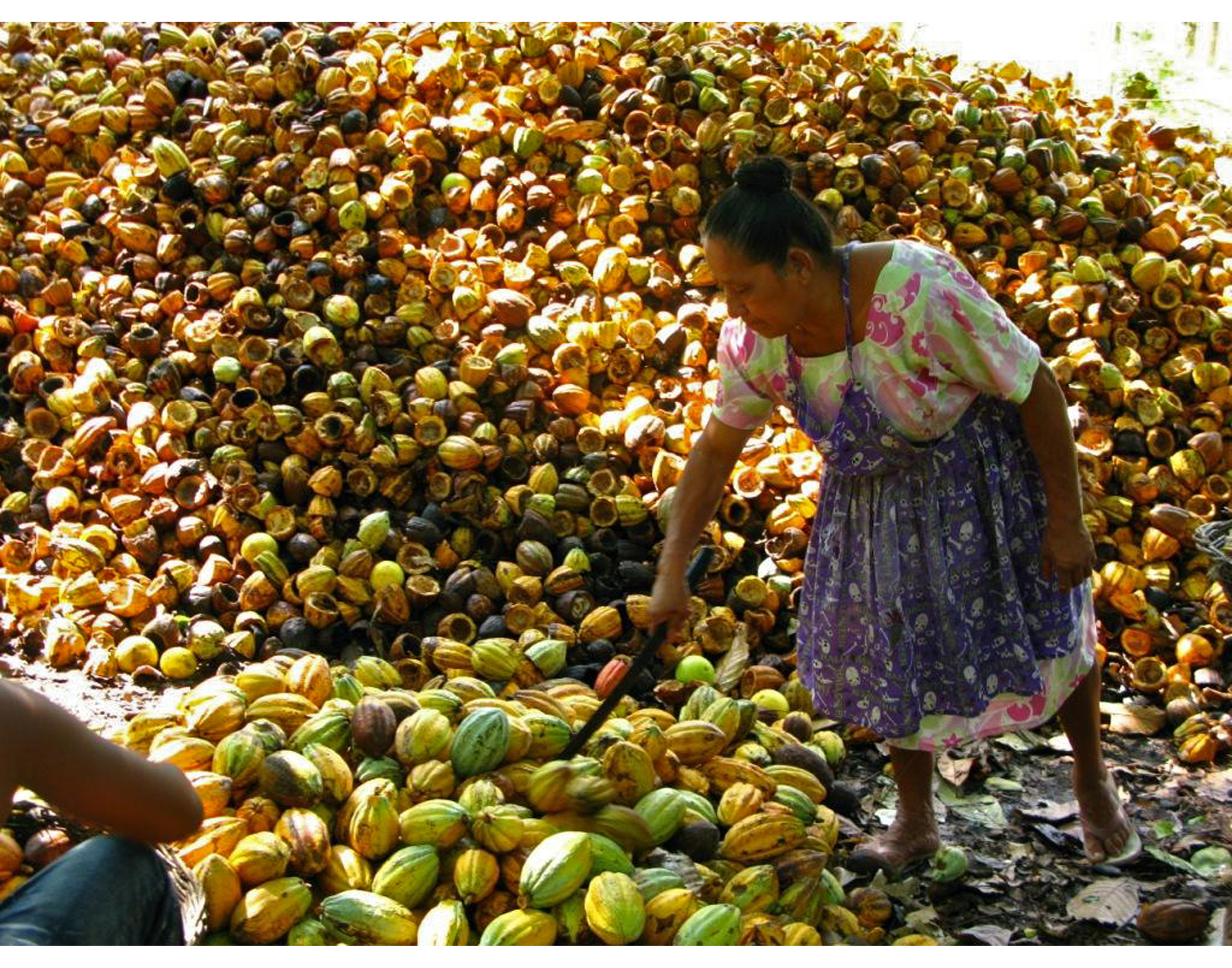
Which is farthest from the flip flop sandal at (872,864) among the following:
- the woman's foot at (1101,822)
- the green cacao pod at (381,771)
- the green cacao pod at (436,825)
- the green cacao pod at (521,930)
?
the green cacao pod at (381,771)

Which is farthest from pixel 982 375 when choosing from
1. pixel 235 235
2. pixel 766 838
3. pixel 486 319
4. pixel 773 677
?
pixel 235 235

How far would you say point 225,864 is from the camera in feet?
7.97

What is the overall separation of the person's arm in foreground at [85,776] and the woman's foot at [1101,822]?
2.25 meters

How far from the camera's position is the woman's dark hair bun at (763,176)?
238 cm

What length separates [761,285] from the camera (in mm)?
2367

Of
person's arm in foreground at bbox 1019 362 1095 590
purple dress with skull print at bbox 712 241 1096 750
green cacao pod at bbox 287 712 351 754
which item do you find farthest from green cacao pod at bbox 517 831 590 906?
person's arm in foreground at bbox 1019 362 1095 590

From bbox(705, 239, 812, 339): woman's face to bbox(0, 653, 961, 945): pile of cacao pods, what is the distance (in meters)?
1.07

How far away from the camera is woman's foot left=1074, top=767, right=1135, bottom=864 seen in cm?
307

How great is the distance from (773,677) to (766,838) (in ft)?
3.11

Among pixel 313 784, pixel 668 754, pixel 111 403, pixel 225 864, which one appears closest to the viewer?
pixel 225 864

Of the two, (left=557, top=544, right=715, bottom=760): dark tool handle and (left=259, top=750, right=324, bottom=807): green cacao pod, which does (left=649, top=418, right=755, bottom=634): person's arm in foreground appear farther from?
(left=259, top=750, right=324, bottom=807): green cacao pod

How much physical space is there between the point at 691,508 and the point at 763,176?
31.4 inches

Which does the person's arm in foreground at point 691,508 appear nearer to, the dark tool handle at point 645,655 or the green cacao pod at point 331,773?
the dark tool handle at point 645,655

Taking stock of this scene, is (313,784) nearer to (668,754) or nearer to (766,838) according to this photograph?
(668,754)
